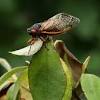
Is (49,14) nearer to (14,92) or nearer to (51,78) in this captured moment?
(14,92)

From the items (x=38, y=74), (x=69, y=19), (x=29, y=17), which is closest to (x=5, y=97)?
(x=38, y=74)

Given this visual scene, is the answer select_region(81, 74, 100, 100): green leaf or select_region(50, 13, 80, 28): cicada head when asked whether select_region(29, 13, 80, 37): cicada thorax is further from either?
select_region(81, 74, 100, 100): green leaf

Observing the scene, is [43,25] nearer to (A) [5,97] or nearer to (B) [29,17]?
(A) [5,97]

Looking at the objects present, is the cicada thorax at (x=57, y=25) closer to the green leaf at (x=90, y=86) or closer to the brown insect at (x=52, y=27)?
the brown insect at (x=52, y=27)

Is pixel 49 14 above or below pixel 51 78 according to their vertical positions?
below

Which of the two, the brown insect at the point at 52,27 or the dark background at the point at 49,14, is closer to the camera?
the brown insect at the point at 52,27

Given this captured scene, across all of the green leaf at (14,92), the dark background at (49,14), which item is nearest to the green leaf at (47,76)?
the green leaf at (14,92)

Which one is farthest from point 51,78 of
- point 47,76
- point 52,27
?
point 52,27

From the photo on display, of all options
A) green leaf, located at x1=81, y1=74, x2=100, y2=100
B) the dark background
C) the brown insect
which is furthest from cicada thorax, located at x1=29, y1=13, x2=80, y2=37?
the dark background
